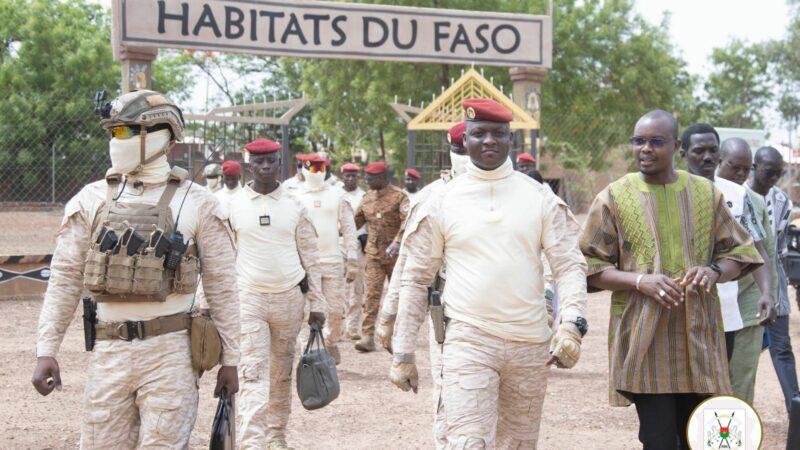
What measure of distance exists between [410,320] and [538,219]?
746 mm

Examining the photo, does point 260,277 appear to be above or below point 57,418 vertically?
above

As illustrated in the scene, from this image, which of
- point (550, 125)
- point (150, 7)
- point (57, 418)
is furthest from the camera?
point (550, 125)

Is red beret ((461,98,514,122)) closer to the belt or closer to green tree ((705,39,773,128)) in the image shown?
the belt

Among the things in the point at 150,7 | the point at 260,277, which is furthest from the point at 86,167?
the point at 260,277

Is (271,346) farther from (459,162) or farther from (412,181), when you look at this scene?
(412,181)

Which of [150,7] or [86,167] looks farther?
[86,167]

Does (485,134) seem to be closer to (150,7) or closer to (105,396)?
(105,396)

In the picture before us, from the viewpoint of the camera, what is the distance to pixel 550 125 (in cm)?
1683

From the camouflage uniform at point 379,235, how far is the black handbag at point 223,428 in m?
6.35

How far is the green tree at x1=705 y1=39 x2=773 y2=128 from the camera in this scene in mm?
53969

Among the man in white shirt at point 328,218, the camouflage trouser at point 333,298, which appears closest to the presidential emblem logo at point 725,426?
the camouflage trouser at point 333,298

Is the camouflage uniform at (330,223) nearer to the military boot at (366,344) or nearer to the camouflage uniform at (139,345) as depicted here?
the military boot at (366,344)

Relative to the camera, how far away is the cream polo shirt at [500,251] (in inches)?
163

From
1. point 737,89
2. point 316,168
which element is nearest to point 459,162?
point 316,168
